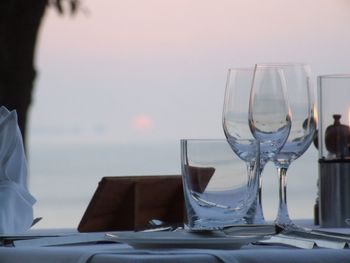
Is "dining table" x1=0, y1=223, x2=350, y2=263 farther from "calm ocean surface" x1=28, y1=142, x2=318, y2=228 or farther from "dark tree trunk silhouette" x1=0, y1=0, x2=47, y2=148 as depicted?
"calm ocean surface" x1=28, y1=142, x2=318, y2=228

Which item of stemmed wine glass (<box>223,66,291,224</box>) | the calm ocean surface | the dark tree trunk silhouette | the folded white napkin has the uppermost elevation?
the dark tree trunk silhouette

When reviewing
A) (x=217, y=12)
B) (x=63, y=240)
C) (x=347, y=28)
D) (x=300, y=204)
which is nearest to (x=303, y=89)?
(x=63, y=240)

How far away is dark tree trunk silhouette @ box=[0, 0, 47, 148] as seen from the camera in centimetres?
686

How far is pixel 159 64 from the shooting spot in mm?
24094

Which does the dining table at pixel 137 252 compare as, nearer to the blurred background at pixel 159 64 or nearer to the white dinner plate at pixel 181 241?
the white dinner plate at pixel 181 241

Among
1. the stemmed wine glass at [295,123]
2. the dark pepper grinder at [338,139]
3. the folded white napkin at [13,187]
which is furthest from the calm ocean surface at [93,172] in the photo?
the stemmed wine glass at [295,123]

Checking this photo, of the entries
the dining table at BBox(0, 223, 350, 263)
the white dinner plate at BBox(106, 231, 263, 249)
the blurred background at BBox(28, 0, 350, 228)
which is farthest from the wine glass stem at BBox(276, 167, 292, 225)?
the blurred background at BBox(28, 0, 350, 228)

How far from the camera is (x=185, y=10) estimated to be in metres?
20.2

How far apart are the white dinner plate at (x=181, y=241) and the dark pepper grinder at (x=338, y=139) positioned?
2.13ft

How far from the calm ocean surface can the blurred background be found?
0.05m

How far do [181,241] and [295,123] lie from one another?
44cm

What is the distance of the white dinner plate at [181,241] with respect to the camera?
1612 mm

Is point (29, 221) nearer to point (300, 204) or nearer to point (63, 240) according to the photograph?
point (63, 240)

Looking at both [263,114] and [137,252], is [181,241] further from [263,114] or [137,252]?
[263,114]
